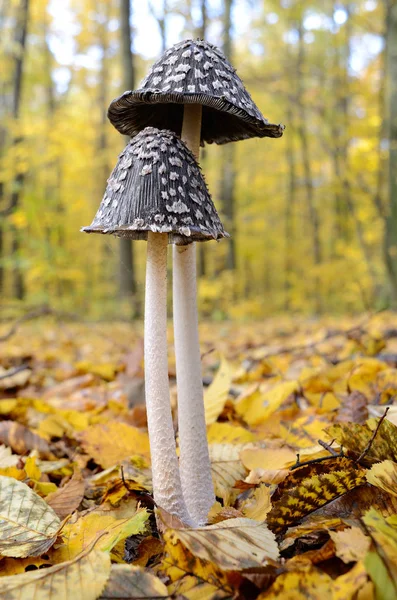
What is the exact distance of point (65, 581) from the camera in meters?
1.13

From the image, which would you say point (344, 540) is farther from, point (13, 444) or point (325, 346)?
point (325, 346)

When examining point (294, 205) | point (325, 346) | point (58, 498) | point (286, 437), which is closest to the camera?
point (58, 498)

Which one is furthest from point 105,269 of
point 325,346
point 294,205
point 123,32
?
point 325,346

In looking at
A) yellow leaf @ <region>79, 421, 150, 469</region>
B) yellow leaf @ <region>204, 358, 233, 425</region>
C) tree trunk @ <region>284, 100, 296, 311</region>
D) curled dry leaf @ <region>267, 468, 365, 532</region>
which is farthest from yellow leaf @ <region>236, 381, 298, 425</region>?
tree trunk @ <region>284, 100, 296, 311</region>

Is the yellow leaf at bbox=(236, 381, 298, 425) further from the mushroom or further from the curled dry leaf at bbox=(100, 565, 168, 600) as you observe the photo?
the curled dry leaf at bbox=(100, 565, 168, 600)

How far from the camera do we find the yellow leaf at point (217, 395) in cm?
249

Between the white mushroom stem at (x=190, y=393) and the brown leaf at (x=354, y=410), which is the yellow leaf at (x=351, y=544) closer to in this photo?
the white mushroom stem at (x=190, y=393)

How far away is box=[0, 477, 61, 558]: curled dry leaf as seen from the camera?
1384mm

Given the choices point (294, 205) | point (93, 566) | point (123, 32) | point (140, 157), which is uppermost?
point (123, 32)

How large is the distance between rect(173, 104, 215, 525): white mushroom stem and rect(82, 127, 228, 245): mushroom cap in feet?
0.81

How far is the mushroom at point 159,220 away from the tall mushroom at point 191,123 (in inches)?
4.1

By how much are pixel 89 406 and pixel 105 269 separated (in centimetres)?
2328

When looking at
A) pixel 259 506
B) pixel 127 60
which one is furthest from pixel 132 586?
pixel 127 60

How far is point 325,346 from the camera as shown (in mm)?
4789
